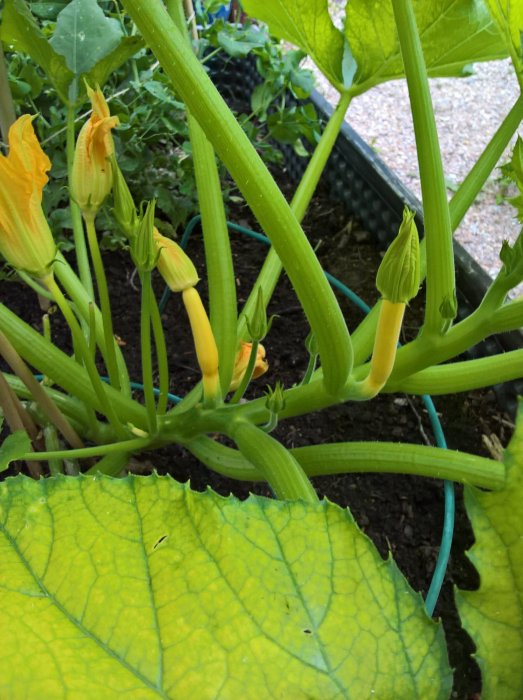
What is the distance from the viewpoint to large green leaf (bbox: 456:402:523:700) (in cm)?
38

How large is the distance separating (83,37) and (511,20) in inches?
21.1

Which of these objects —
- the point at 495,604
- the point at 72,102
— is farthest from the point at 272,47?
the point at 495,604

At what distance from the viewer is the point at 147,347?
2.37 feet

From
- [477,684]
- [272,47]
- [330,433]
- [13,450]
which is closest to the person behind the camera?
[13,450]

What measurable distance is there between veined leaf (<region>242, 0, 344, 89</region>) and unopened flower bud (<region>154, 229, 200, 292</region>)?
504 millimetres

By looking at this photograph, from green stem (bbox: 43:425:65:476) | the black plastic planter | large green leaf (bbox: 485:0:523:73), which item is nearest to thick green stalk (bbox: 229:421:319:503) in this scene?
green stem (bbox: 43:425:65:476)

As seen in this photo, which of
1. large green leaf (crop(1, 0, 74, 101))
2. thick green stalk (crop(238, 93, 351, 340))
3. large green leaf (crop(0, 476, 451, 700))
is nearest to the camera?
large green leaf (crop(0, 476, 451, 700))

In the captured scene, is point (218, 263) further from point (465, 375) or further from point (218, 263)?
point (465, 375)

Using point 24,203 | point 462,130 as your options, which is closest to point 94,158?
point 24,203

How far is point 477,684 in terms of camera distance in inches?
35.6

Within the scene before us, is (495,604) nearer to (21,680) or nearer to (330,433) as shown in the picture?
(21,680)

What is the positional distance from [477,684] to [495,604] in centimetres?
61

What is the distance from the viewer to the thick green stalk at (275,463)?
2.10 feet

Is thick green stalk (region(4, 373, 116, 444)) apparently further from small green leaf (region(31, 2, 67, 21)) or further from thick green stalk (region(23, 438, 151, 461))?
small green leaf (region(31, 2, 67, 21))
